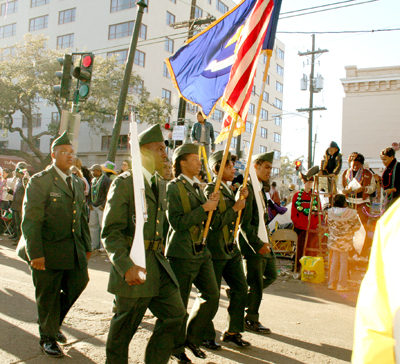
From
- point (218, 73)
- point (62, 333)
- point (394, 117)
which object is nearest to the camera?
point (62, 333)

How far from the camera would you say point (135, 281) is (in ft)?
9.59

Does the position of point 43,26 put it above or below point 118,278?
above

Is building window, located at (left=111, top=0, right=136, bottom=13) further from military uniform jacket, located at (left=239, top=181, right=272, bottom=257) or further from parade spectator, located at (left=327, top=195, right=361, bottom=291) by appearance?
military uniform jacket, located at (left=239, top=181, right=272, bottom=257)

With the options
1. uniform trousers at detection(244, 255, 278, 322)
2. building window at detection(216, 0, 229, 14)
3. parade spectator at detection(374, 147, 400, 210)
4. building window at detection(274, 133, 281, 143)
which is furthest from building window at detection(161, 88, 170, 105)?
uniform trousers at detection(244, 255, 278, 322)

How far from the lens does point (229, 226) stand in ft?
15.3

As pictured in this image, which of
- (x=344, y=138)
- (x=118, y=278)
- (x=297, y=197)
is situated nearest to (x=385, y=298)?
(x=118, y=278)

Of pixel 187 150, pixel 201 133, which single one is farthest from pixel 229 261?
pixel 201 133

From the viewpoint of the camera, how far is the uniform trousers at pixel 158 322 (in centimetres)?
300

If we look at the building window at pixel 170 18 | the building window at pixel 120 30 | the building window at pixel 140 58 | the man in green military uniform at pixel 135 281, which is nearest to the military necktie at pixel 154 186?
the man in green military uniform at pixel 135 281

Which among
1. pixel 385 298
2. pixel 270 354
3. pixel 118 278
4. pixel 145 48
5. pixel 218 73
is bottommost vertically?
pixel 270 354

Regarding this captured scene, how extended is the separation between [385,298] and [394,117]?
30807mm

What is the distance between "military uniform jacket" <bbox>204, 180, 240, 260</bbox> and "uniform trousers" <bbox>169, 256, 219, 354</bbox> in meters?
0.31

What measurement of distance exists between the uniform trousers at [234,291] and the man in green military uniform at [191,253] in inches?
10.3

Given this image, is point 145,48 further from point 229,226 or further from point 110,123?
point 229,226
